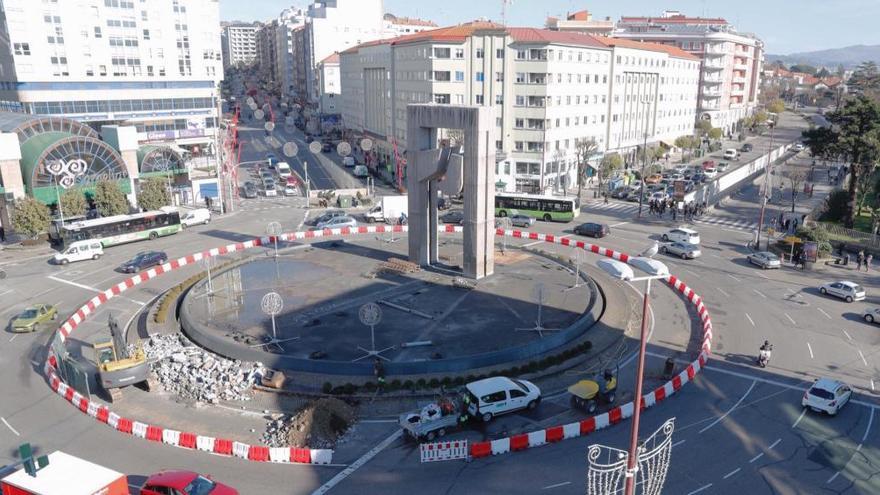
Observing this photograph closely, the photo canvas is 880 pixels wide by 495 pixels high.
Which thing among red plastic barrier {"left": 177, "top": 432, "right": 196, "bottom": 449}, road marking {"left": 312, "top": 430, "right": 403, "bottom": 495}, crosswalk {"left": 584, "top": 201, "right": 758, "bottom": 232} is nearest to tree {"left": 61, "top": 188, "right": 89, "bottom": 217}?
red plastic barrier {"left": 177, "top": 432, "right": 196, "bottom": 449}

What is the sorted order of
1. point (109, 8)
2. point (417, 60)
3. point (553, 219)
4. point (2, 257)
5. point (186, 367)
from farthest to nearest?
point (109, 8) → point (417, 60) → point (553, 219) → point (2, 257) → point (186, 367)

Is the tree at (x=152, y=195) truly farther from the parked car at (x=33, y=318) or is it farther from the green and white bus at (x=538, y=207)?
the green and white bus at (x=538, y=207)

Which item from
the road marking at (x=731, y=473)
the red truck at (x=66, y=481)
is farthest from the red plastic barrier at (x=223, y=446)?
the road marking at (x=731, y=473)

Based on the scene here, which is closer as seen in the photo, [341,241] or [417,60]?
[341,241]

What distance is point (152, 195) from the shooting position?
63.4 metres

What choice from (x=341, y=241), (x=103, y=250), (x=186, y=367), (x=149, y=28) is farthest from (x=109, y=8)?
(x=186, y=367)

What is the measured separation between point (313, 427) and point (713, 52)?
431 feet

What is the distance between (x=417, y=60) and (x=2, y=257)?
171ft

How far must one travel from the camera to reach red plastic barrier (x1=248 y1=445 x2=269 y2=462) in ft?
78.0

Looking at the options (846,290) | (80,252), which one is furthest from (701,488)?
(80,252)

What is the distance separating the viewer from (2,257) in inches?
2105

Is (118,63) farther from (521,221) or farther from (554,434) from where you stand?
(554,434)

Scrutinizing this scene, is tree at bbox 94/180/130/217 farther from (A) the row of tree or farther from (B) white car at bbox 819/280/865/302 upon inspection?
(B) white car at bbox 819/280/865/302

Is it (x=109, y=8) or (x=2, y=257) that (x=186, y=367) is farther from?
(x=109, y=8)
